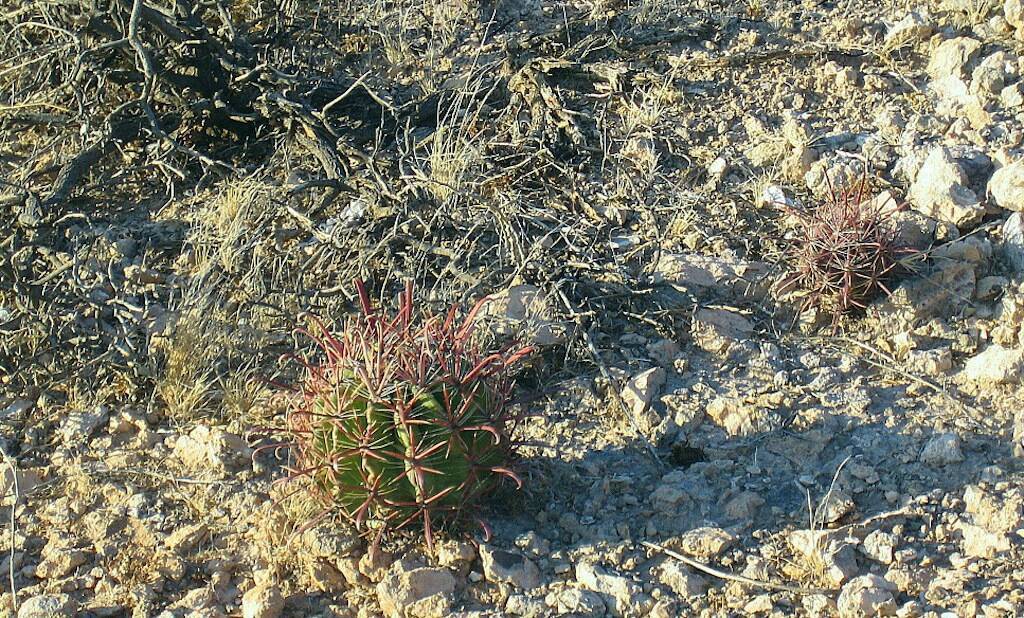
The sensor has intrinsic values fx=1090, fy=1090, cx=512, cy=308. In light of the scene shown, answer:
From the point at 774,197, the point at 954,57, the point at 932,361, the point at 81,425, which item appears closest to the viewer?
the point at 932,361

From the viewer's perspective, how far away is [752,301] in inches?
147

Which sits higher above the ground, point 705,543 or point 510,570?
point 705,543

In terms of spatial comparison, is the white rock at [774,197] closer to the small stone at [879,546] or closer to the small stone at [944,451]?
the small stone at [944,451]

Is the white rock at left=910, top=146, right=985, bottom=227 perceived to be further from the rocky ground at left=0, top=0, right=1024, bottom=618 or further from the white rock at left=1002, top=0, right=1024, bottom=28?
the white rock at left=1002, top=0, right=1024, bottom=28

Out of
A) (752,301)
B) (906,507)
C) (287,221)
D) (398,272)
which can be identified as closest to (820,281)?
(752,301)

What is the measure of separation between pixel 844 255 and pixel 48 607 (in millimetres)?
2557

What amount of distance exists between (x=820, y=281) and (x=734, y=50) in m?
1.46

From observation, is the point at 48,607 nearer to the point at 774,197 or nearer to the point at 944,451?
the point at 944,451

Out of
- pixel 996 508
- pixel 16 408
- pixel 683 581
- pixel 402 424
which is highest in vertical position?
pixel 402 424

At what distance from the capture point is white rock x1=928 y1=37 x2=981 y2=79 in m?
4.29

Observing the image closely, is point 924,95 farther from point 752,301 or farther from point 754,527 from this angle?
point 754,527

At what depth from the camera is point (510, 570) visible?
2.88m

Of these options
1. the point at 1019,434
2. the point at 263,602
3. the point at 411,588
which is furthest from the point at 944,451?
the point at 263,602

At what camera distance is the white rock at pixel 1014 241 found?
11.9 feet
